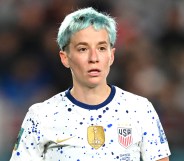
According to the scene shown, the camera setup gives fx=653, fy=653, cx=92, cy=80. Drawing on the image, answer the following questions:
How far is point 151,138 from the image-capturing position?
3.91 meters

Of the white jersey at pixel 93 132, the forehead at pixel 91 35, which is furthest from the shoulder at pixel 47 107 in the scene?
the forehead at pixel 91 35

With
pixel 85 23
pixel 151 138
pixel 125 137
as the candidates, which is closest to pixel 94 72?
pixel 85 23

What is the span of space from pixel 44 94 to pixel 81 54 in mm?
3897

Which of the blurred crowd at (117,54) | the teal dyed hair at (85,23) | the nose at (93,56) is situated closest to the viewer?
the nose at (93,56)

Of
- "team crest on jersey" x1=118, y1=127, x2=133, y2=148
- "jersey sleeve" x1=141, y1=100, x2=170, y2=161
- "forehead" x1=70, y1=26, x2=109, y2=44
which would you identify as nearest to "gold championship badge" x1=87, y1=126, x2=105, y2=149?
"team crest on jersey" x1=118, y1=127, x2=133, y2=148

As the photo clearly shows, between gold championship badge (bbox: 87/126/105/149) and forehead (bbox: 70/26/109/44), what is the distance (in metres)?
0.51

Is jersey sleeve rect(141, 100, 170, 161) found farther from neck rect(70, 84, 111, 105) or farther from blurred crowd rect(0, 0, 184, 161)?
blurred crowd rect(0, 0, 184, 161)

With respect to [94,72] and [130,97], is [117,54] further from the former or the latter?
[94,72]

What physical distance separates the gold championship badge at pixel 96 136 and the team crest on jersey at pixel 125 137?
10 centimetres

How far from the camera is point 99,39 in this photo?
385cm

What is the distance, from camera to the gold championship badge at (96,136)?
383cm

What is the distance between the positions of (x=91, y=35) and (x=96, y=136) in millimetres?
595

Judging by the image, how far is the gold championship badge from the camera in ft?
12.6

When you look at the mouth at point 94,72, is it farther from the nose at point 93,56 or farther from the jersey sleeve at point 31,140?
the jersey sleeve at point 31,140
